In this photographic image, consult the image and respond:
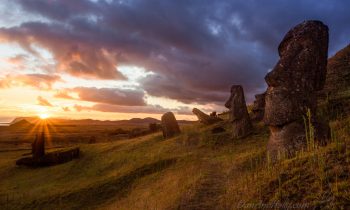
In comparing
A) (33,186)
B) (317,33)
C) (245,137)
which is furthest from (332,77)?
(33,186)

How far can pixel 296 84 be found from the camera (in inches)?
722

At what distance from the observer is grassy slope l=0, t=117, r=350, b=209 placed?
10.8m

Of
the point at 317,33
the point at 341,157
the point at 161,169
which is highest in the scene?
the point at 317,33

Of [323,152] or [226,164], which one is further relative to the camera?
[226,164]

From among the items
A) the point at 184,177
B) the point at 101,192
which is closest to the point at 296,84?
the point at 184,177

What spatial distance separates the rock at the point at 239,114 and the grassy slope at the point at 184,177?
0.97 meters

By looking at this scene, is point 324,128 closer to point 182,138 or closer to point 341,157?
point 341,157

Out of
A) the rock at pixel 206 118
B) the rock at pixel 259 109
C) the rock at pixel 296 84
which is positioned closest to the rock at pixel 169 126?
the rock at pixel 206 118

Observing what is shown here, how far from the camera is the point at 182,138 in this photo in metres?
35.2

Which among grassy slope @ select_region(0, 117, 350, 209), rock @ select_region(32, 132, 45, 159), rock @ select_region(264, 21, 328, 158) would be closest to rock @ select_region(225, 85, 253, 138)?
grassy slope @ select_region(0, 117, 350, 209)

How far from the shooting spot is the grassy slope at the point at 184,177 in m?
10.8

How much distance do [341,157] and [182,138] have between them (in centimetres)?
2470

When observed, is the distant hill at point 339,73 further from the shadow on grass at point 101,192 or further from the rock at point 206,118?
the shadow on grass at point 101,192

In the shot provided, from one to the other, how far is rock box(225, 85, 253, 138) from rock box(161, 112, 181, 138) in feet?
30.7
